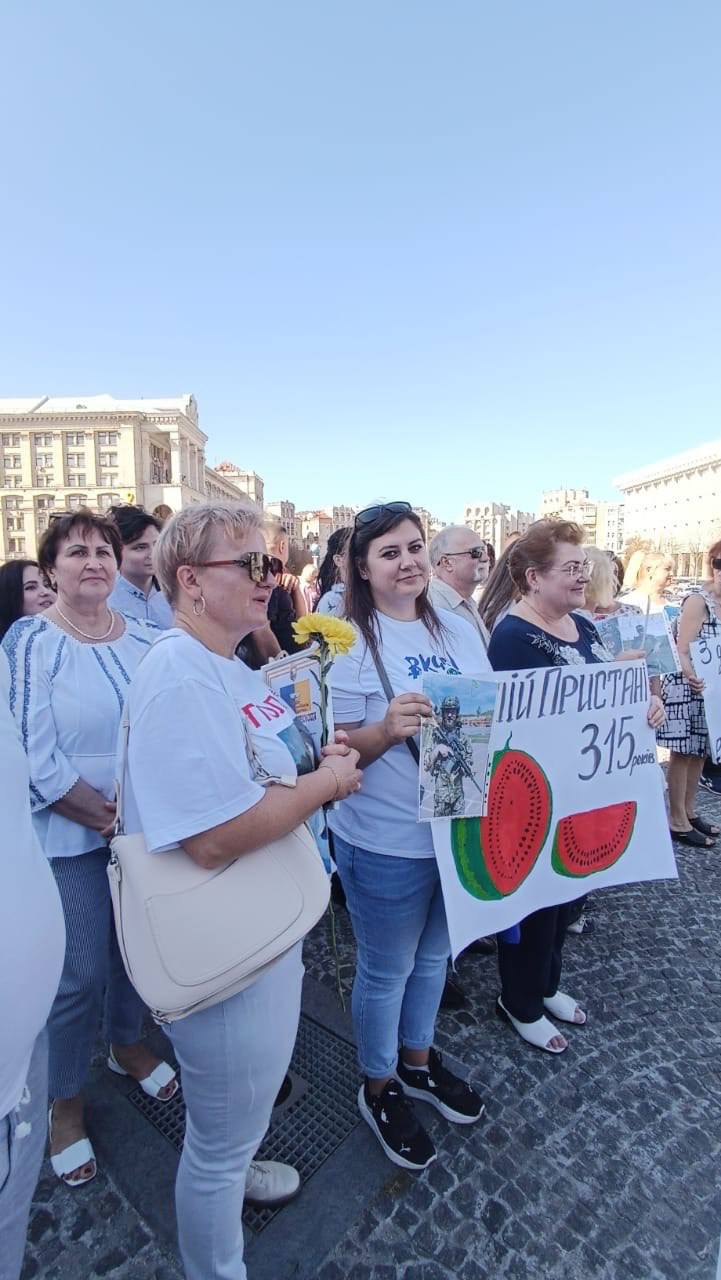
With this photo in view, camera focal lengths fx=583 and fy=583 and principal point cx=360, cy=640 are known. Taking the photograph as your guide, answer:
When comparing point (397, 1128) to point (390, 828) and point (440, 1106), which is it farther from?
point (390, 828)

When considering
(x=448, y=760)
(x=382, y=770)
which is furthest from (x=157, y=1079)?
(x=448, y=760)

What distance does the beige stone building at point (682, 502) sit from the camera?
70.6 m

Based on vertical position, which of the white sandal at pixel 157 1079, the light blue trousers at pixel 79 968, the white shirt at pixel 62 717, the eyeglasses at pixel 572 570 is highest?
the eyeglasses at pixel 572 570

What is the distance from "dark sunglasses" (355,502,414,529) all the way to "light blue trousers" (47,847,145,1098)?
1493mm

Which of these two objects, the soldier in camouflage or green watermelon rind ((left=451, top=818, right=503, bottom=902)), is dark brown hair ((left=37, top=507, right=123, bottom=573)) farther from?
green watermelon rind ((left=451, top=818, right=503, bottom=902))

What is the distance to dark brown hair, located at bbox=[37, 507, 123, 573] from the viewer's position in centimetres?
229

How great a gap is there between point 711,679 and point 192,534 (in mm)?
3944

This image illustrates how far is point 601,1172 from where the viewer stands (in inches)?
78.0

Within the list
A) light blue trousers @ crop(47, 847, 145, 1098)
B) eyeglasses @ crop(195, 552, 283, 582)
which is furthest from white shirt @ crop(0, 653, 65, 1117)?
light blue trousers @ crop(47, 847, 145, 1098)

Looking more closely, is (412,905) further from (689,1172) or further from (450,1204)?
(689,1172)

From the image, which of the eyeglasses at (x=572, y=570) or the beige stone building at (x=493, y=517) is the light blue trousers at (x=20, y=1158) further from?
the beige stone building at (x=493, y=517)

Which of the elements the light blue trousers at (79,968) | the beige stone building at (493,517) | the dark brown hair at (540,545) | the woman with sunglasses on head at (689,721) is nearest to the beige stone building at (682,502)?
the beige stone building at (493,517)

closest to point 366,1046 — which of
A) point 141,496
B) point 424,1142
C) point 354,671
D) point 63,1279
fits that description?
point 424,1142

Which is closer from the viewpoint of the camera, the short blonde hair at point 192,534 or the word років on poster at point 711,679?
the short blonde hair at point 192,534
